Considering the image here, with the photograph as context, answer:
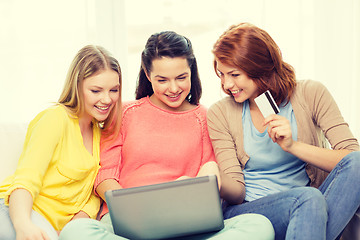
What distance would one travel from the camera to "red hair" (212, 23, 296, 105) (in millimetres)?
1546

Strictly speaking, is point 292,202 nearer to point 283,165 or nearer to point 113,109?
point 283,165

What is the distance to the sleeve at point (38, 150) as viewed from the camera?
4.42 ft

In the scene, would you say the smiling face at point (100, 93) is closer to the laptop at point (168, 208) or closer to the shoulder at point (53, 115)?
the shoulder at point (53, 115)

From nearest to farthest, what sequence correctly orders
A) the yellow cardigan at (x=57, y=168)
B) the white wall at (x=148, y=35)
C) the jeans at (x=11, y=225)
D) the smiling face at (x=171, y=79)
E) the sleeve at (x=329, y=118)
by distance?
1. the jeans at (x=11, y=225)
2. the yellow cardigan at (x=57, y=168)
3. the sleeve at (x=329, y=118)
4. the smiling face at (x=171, y=79)
5. the white wall at (x=148, y=35)

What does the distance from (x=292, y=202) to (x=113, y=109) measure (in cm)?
75

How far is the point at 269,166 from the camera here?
1.60 metres

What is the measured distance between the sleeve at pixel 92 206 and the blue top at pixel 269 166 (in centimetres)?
54

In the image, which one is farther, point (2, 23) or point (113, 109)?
point (2, 23)

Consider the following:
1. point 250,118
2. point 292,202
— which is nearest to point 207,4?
point 250,118

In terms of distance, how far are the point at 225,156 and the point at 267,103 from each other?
0.82ft

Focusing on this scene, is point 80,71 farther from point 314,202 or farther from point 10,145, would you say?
point 314,202

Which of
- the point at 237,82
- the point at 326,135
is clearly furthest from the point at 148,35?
the point at 326,135

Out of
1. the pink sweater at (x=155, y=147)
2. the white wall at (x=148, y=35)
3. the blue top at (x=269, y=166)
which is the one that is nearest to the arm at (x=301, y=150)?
the blue top at (x=269, y=166)

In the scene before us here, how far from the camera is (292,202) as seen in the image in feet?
4.25
